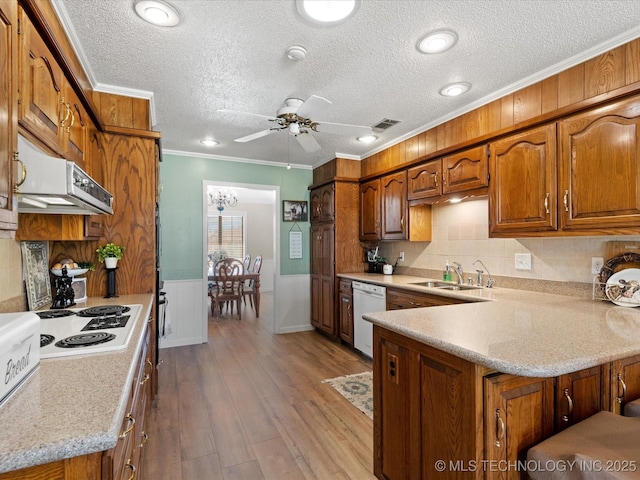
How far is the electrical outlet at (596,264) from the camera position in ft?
7.59

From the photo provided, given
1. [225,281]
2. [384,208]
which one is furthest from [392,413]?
[225,281]

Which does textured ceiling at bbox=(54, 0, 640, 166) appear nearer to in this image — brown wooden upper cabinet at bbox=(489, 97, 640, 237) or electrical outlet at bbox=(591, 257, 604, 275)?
brown wooden upper cabinet at bbox=(489, 97, 640, 237)

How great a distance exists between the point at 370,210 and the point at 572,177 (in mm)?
2362

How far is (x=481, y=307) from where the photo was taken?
6.64ft

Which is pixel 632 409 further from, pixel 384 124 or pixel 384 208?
pixel 384 208

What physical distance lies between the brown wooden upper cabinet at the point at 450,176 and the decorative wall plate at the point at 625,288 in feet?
3.37

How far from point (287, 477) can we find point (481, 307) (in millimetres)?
1467

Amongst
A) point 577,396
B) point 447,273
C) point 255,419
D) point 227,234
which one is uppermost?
point 227,234

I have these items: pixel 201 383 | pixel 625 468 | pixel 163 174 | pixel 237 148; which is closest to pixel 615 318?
pixel 625 468

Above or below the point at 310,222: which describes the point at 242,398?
below

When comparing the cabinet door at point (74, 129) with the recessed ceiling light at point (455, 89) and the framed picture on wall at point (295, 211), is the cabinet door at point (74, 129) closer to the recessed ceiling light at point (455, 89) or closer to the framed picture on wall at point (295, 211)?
the recessed ceiling light at point (455, 89)

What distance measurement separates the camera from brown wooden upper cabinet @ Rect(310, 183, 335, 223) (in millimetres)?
4500

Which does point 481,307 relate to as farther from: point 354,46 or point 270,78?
point 270,78

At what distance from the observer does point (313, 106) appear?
224 centimetres
